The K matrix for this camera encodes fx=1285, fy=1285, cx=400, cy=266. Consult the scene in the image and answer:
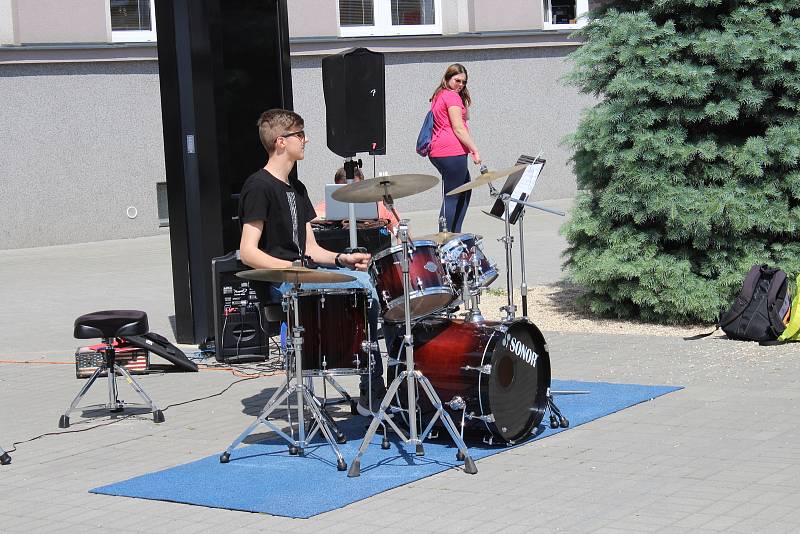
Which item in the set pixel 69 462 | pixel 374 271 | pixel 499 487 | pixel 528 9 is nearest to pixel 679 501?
pixel 499 487

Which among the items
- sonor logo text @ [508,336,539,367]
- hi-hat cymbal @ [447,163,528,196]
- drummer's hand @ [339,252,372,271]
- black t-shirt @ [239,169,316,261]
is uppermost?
hi-hat cymbal @ [447,163,528,196]

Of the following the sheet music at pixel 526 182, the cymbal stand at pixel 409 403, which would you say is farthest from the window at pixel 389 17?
the cymbal stand at pixel 409 403

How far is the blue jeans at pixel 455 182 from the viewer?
12.1 metres

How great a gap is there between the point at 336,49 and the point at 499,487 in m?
12.7

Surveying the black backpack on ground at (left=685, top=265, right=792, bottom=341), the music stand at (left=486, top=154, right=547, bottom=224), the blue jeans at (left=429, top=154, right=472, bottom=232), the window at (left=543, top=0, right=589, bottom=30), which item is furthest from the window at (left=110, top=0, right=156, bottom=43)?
the music stand at (left=486, top=154, right=547, bottom=224)

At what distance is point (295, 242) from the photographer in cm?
722

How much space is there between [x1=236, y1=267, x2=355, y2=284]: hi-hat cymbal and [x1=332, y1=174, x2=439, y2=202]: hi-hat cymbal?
39 cm

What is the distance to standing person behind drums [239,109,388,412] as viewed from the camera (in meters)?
6.99

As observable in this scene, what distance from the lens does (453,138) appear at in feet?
40.0

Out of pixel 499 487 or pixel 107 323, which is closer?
pixel 499 487

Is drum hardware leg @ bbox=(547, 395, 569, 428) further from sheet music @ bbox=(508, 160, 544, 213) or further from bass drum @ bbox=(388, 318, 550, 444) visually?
sheet music @ bbox=(508, 160, 544, 213)

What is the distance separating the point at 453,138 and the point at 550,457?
6053 mm

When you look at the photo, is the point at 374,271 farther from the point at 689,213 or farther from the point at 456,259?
the point at 689,213

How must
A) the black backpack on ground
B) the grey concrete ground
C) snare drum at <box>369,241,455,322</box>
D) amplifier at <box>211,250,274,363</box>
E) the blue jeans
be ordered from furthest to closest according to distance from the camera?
1. the blue jeans
2. amplifier at <box>211,250,274,363</box>
3. the black backpack on ground
4. snare drum at <box>369,241,455,322</box>
5. the grey concrete ground
